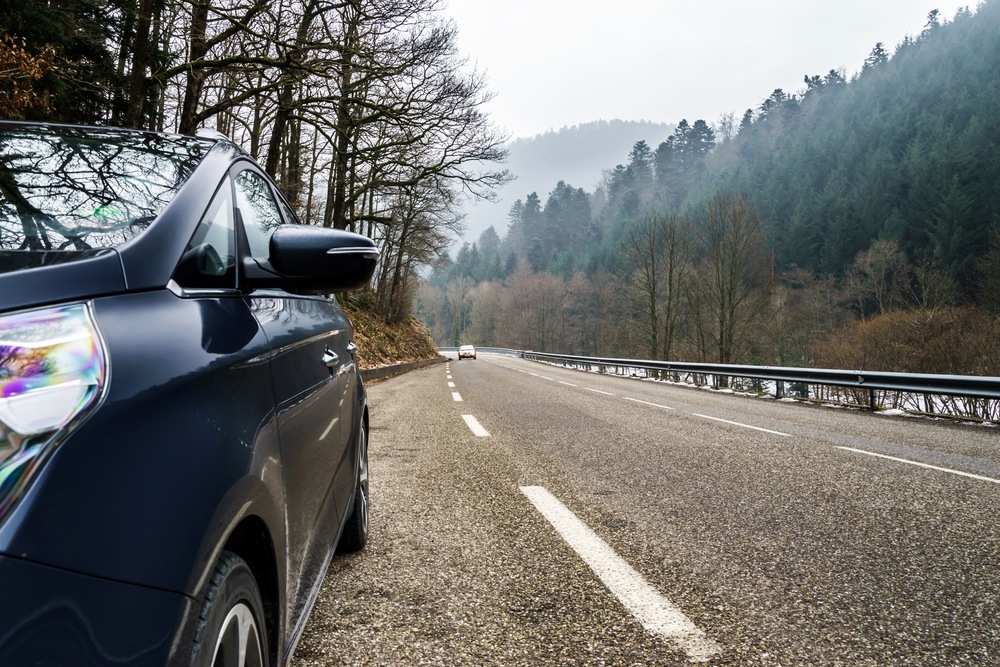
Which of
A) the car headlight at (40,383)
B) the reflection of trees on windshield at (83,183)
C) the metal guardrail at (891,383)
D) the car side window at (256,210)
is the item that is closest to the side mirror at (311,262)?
the car side window at (256,210)

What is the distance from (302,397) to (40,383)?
35.5 inches

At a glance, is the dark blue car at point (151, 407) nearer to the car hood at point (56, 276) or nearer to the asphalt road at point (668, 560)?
the car hood at point (56, 276)

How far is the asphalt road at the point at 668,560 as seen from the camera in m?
2.12

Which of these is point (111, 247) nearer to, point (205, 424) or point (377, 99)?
point (205, 424)

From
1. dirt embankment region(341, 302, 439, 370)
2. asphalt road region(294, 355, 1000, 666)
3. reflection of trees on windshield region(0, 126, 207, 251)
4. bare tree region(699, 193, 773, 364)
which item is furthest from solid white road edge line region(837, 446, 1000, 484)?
bare tree region(699, 193, 773, 364)

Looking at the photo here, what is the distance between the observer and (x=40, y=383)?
2.89 ft

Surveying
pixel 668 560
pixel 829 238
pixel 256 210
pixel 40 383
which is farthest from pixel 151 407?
A: pixel 829 238

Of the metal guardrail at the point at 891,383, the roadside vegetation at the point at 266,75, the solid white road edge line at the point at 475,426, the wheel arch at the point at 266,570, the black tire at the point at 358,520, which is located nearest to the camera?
the wheel arch at the point at 266,570

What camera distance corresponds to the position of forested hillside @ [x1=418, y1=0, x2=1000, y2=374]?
3294 centimetres

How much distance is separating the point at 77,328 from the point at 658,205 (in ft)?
275

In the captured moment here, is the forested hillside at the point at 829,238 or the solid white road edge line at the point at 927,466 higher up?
the forested hillside at the point at 829,238

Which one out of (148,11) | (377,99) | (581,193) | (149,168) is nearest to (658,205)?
(581,193)

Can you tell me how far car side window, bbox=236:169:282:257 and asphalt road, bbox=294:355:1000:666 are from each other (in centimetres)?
145

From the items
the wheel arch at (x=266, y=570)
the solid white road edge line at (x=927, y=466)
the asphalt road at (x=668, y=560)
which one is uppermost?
the wheel arch at (x=266, y=570)
